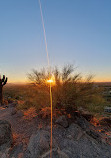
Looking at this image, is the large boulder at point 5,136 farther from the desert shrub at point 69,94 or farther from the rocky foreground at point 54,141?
the desert shrub at point 69,94

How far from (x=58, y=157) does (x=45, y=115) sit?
102 inches

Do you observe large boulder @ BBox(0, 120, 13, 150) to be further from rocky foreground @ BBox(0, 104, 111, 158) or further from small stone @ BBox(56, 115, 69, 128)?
small stone @ BBox(56, 115, 69, 128)

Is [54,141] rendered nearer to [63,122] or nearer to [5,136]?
[63,122]

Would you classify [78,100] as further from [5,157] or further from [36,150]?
[5,157]

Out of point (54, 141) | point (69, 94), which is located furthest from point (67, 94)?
point (54, 141)

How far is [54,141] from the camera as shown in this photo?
3.91 m

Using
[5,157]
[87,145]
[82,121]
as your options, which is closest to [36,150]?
[5,157]

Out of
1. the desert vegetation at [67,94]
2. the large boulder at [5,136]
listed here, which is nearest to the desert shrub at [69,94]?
the desert vegetation at [67,94]

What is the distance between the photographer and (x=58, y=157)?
3211 mm

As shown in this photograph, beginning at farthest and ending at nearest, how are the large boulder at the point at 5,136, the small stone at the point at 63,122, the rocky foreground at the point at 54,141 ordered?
the small stone at the point at 63,122 < the large boulder at the point at 5,136 < the rocky foreground at the point at 54,141

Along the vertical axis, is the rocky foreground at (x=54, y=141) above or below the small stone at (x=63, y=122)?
below

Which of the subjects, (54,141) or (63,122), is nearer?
(54,141)

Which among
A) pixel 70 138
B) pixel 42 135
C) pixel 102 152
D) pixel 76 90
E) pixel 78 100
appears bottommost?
pixel 102 152

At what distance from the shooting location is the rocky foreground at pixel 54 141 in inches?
136
